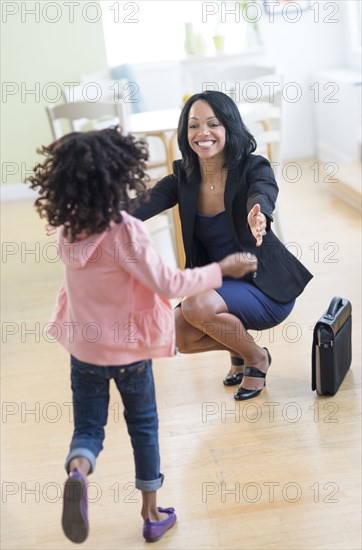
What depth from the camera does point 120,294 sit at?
1885 millimetres

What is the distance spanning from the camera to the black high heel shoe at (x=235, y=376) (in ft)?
9.80

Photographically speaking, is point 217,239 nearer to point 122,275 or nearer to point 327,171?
point 122,275

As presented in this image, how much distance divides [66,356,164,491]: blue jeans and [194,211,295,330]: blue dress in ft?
2.73

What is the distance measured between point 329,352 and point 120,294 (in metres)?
1.09

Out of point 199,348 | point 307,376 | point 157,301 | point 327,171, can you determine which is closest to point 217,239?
point 199,348

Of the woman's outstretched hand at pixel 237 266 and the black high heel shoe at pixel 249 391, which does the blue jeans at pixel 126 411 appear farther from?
the black high heel shoe at pixel 249 391

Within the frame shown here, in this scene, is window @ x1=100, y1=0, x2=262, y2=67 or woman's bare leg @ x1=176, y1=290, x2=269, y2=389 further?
window @ x1=100, y1=0, x2=262, y2=67

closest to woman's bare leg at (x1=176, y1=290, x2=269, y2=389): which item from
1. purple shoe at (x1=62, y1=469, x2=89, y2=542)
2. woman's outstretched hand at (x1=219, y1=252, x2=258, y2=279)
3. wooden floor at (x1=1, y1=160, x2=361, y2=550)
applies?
wooden floor at (x1=1, y1=160, x2=361, y2=550)

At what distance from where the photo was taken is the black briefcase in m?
2.76

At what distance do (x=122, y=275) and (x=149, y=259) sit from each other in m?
0.10

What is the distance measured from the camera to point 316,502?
2.23 m

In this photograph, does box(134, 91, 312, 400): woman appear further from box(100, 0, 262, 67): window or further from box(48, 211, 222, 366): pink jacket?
box(100, 0, 262, 67): window

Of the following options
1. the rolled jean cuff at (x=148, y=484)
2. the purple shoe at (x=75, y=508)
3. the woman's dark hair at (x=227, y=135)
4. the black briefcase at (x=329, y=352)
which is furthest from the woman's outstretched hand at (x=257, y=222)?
the purple shoe at (x=75, y=508)

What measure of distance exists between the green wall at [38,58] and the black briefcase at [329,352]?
4.09 metres
